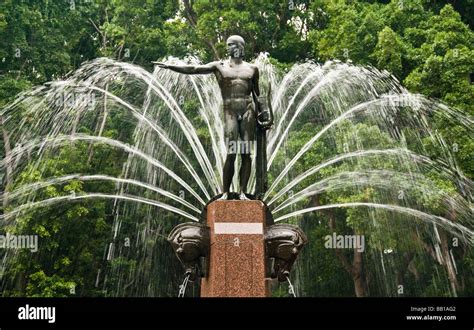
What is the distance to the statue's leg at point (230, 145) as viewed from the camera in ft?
70.2

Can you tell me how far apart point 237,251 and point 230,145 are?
184 cm

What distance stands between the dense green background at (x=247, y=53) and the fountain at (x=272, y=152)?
36 cm

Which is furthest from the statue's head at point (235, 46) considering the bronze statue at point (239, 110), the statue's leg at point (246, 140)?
the statue's leg at point (246, 140)

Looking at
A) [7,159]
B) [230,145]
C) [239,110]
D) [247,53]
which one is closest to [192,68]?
[239,110]

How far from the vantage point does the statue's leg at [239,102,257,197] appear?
21.5 meters

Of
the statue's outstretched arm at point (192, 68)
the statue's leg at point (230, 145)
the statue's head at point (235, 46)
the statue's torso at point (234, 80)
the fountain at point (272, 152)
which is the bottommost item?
the statue's leg at point (230, 145)

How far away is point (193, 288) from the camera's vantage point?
34.5 m

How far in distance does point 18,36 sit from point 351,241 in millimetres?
12821

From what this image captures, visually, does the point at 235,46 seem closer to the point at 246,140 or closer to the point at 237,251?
the point at 246,140

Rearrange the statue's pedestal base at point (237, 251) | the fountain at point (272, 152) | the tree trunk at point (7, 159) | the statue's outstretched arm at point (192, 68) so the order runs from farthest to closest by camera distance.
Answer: the tree trunk at point (7, 159)
the fountain at point (272, 152)
the statue's outstretched arm at point (192, 68)
the statue's pedestal base at point (237, 251)

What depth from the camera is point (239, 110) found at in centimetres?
2156

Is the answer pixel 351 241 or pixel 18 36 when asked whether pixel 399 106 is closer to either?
pixel 351 241

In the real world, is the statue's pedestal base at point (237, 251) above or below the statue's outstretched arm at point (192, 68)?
below

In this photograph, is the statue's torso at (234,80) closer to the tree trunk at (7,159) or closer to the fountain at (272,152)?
the fountain at (272,152)
